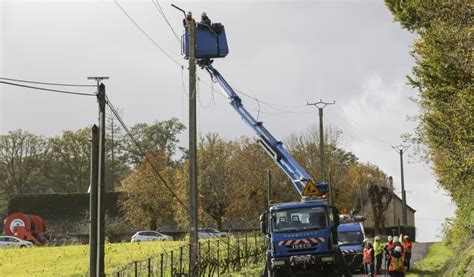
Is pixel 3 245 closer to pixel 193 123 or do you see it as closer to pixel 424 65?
pixel 193 123

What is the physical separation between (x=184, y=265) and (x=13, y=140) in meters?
62.8

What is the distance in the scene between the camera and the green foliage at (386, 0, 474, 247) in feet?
63.7

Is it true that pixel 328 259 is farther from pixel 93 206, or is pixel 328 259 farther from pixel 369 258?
pixel 93 206

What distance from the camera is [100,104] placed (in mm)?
16859

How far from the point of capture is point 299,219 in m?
21.0

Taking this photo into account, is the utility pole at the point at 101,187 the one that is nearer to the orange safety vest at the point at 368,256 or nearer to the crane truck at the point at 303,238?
the crane truck at the point at 303,238

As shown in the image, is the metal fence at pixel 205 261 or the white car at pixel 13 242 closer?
the metal fence at pixel 205 261

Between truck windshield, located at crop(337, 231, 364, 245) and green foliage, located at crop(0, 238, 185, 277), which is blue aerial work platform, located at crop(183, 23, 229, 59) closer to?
truck windshield, located at crop(337, 231, 364, 245)

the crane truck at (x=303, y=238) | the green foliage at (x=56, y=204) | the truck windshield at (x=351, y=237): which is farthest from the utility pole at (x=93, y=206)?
the green foliage at (x=56, y=204)

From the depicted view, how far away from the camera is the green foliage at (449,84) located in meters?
19.4

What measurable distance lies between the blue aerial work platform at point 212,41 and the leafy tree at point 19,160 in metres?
58.2

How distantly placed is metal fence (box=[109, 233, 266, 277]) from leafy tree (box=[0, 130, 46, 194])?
5113 cm

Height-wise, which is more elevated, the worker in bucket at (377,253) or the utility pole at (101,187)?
the utility pole at (101,187)

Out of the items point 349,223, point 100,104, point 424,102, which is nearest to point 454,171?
point 424,102
